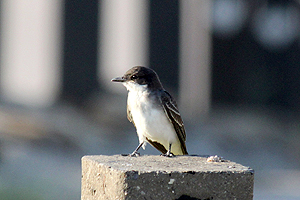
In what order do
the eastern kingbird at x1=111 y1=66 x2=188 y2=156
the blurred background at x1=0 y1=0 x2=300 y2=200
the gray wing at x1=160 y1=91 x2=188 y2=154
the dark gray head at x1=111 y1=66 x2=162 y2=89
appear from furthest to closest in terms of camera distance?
the blurred background at x1=0 y1=0 x2=300 y2=200, the gray wing at x1=160 y1=91 x2=188 y2=154, the eastern kingbird at x1=111 y1=66 x2=188 y2=156, the dark gray head at x1=111 y1=66 x2=162 y2=89

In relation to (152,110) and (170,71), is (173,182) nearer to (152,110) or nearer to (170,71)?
(152,110)

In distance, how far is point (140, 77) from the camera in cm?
511

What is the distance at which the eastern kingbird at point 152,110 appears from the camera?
515cm

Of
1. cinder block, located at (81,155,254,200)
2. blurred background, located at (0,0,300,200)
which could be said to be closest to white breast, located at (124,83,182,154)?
cinder block, located at (81,155,254,200)

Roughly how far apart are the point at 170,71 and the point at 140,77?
39.5 ft

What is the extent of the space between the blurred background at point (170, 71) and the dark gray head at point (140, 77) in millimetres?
11033

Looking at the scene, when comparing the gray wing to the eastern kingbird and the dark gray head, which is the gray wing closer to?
the eastern kingbird

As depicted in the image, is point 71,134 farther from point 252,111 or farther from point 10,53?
point 252,111

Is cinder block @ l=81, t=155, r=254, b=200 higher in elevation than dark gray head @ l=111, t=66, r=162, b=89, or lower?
lower

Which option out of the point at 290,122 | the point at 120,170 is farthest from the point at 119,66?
the point at 120,170

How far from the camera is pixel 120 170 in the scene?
319cm

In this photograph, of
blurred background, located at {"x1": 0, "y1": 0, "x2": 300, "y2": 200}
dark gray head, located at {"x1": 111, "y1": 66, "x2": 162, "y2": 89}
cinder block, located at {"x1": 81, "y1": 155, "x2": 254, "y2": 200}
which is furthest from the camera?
blurred background, located at {"x1": 0, "y1": 0, "x2": 300, "y2": 200}

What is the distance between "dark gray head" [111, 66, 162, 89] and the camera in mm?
5043

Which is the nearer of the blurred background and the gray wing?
the gray wing
